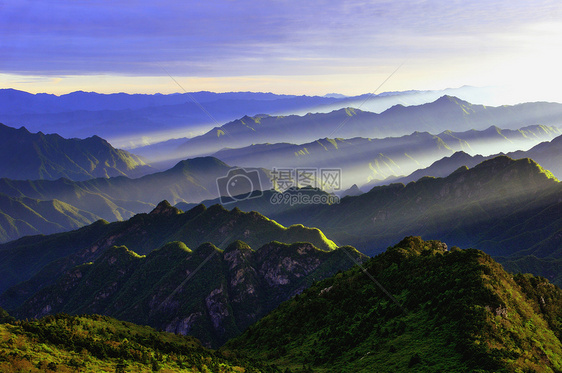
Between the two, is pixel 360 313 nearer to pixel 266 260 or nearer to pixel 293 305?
pixel 293 305

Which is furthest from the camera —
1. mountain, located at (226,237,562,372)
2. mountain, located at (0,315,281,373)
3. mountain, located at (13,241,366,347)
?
mountain, located at (13,241,366,347)

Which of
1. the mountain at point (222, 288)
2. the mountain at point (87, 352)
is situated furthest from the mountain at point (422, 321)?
the mountain at point (222, 288)

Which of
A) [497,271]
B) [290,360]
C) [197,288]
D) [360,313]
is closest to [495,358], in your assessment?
[497,271]

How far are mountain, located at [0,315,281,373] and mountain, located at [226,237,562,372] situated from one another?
A: 1550 centimetres

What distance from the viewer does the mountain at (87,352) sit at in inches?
1759

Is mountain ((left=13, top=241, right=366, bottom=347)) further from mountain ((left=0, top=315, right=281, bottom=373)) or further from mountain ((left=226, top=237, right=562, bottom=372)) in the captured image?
mountain ((left=0, top=315, right=281, bottom=373))

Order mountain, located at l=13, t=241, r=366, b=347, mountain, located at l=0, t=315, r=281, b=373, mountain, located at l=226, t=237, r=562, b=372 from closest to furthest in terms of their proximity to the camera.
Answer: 1. mountain, located at l=0, t=315, r=281, b=373
2. mountain, located at l=226, t=237, r=562, b=372
3. mountain, located at l=13, t=241, r=366, b=347

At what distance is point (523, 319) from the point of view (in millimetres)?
59781

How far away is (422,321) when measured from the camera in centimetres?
6469

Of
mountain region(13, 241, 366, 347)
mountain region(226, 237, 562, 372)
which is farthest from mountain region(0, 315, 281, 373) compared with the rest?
mountain region(13, 241, 366, 347)

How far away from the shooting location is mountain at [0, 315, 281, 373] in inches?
1759

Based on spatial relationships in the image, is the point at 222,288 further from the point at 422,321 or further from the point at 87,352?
the point at 87,352

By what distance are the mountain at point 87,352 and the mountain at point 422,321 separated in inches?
610

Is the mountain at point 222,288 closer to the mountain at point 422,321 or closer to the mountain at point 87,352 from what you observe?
the mountain at point 422,321
